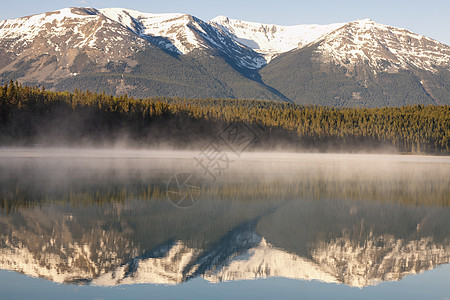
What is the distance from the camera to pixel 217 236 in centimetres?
2592

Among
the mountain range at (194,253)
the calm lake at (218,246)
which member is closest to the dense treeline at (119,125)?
the calm lake at (218,246)

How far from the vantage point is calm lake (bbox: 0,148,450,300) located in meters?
18.3

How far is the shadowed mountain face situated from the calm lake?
0.06 m

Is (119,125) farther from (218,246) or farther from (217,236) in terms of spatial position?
(218,246)

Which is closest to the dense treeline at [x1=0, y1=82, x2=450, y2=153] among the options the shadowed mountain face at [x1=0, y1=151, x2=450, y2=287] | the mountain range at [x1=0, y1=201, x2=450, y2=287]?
the shadowed mountain face at [x1=0, y1=151, x2=450, y2=287]

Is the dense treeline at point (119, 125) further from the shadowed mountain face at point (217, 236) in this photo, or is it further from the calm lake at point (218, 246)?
the calm lake at point (218, 246)

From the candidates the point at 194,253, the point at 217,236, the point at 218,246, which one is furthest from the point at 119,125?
the point at 194,253

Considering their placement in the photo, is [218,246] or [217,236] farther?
[217,236]

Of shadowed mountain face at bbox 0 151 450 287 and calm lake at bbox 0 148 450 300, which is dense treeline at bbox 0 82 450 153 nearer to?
shadowed mountain face at bbox 0 151 450 287

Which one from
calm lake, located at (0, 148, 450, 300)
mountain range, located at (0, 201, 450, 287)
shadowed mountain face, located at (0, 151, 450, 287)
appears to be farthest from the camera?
shadowed mountain face, located at (0, 151, 450, 287)

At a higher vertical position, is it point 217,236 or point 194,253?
point 194,253

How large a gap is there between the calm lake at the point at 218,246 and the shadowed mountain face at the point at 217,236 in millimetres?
60

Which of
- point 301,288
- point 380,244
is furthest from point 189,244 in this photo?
point 380,244

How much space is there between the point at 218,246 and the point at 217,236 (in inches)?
81.4
